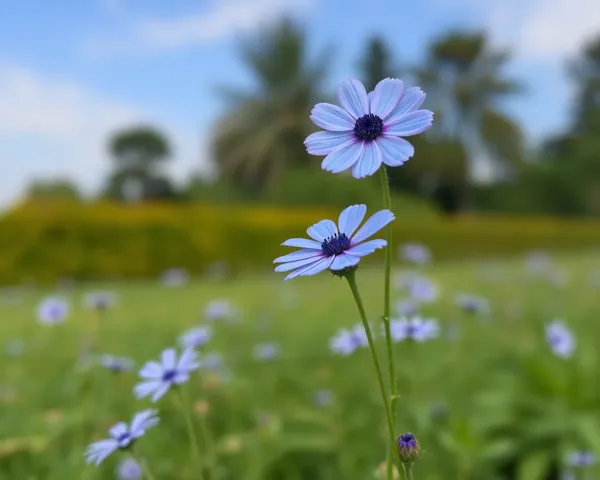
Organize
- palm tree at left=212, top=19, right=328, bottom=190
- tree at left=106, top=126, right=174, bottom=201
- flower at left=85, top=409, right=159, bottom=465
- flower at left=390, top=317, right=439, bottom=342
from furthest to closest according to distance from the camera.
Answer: tree at left=106, top=126, right=174, bottom=201 → palm tree at left=212, top=19, right=328, bottom=190 → flower at left=390, top=317, right=439, bottom=342 → flower at left=85, top=409, right=159, bottom=465

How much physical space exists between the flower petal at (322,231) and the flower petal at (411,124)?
127mm

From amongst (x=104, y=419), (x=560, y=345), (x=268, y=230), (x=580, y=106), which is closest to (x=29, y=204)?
(x=268, y=230)

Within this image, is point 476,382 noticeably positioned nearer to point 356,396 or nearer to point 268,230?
point 356,396

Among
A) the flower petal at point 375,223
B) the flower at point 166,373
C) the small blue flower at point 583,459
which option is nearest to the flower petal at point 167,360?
the flower at point 166,373

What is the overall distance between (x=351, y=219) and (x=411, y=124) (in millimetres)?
126

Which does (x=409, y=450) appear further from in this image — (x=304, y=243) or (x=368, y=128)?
(x=368, y=128)

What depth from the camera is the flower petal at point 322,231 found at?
720 mm

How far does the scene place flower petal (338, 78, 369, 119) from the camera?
726 mm

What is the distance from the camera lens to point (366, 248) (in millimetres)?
630

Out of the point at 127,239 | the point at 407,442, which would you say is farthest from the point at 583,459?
the point at 127,239

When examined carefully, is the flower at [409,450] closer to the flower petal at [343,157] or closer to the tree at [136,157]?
the flower petal at [343,157]

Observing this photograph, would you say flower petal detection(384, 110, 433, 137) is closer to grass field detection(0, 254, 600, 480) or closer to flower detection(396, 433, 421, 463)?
grass field detection(0, 254, 600, 480)

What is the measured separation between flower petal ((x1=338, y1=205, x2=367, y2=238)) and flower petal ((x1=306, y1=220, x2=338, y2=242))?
2cm

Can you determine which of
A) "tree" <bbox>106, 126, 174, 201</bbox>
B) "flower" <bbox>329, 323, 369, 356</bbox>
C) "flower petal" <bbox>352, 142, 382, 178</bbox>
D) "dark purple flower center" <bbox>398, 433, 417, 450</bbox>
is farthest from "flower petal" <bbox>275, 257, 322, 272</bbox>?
"tree" <bbox>106, 126, 174, 201</bbox>
